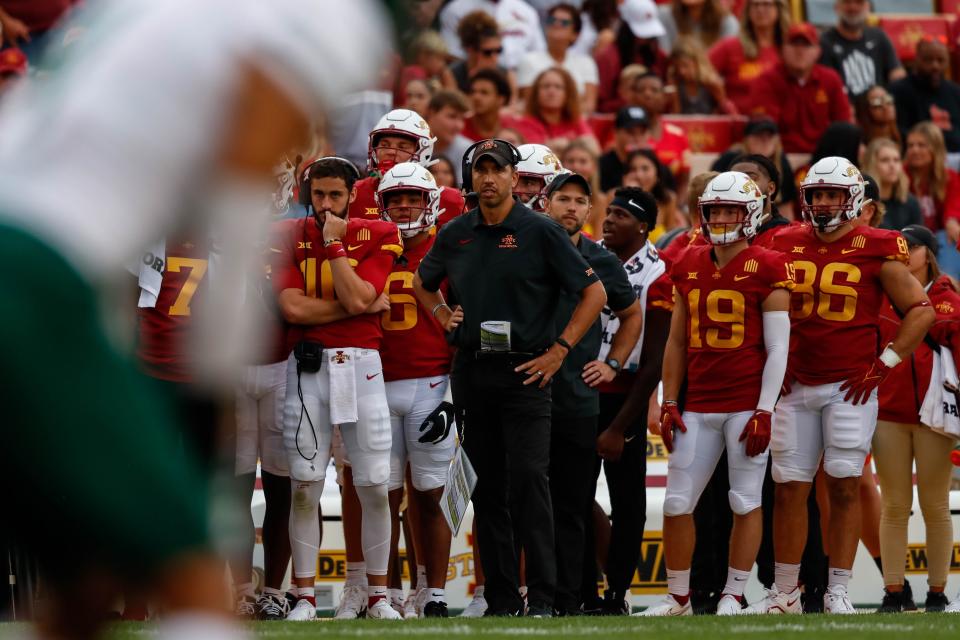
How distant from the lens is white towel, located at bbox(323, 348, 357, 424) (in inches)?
297

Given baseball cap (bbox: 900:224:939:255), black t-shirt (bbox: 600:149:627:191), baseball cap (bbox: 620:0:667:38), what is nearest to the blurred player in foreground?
baseball cap (bbox: 900:224:939:255)

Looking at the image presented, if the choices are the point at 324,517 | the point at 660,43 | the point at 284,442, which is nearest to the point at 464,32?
the point at 660,43

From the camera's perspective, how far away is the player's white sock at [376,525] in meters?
7.62

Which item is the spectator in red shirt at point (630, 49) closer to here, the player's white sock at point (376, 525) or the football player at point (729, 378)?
the football player at point (729, 378)

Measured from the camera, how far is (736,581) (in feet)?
25.5

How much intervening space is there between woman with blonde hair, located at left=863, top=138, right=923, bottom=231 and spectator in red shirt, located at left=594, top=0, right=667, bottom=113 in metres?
3.20

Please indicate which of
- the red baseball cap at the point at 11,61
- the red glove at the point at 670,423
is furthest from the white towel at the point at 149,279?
the red baseball cap at the point at 11,61

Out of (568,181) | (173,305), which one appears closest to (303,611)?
(173,305)

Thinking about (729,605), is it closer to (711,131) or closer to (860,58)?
(711,131)

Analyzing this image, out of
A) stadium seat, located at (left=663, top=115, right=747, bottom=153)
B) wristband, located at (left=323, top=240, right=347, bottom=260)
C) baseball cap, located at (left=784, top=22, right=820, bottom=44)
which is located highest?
baseball cap, located at (left=784, top=22, right=820, bottom=44)

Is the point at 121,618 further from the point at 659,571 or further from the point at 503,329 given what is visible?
the point at 659,571

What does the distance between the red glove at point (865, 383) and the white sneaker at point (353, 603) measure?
256 centimetres

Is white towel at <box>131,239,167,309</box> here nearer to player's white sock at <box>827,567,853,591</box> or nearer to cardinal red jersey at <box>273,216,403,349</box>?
cardinal red jersey at <box>273,216,403,349</box>

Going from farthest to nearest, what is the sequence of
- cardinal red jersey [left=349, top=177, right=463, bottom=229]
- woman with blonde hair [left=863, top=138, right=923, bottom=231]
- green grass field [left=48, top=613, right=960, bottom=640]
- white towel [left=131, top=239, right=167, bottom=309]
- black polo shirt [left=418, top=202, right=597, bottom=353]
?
1. woman with blonde hair [left=863, top=138, right=923, bottom=231]
2. cardinal red jersey [left=349, top=177, right=463, bottom=229]
3. black polo shirt [left=418, top=202, right=597, bottom=353]
4. white towel [left=131, top=239, right=167, bottom=309]
5. green grass field [left=48, top=613, right=960, bottom=640]
